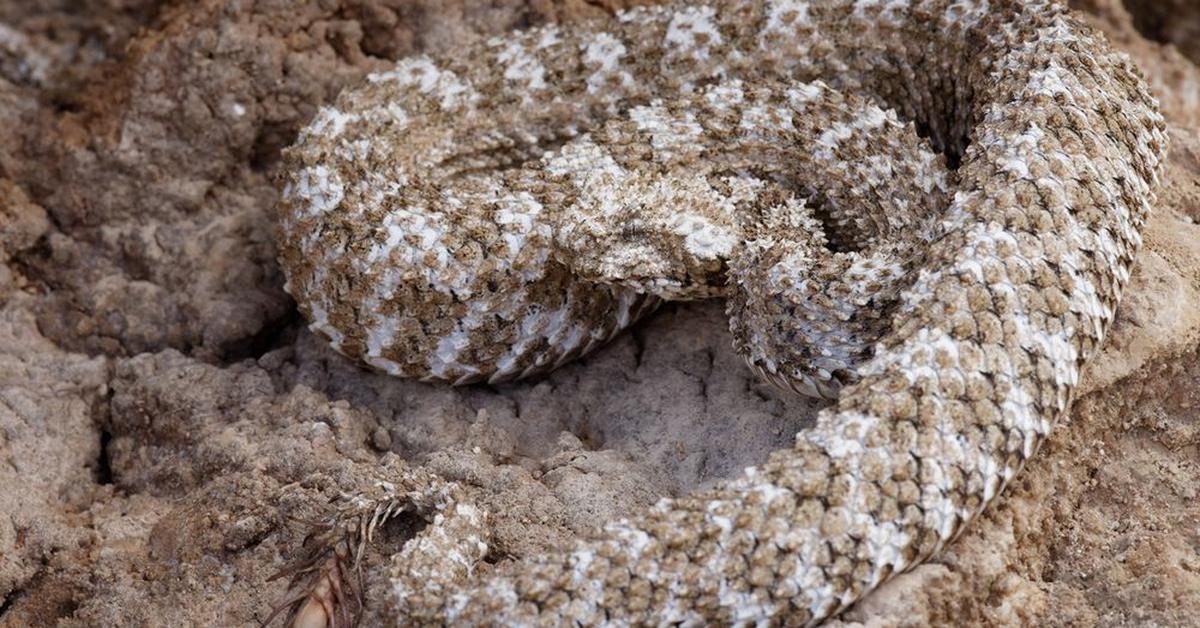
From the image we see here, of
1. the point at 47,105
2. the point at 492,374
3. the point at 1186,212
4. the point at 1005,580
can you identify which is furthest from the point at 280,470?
the point at 1186,212

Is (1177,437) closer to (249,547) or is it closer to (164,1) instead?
(249,547)

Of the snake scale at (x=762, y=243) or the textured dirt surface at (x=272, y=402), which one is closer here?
the snake scale at (x=762, y=243)

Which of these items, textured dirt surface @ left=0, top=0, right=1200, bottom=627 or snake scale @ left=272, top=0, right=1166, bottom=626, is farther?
textured dirt surface @ left=0, top=0, right=1200, bottom=627

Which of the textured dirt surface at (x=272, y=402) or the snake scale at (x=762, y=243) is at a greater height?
the snake scale at (x=762, y=243)

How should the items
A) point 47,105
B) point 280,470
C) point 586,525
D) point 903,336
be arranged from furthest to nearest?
point 47,105 → point 280,470 → point 586,525 → point 903,336
